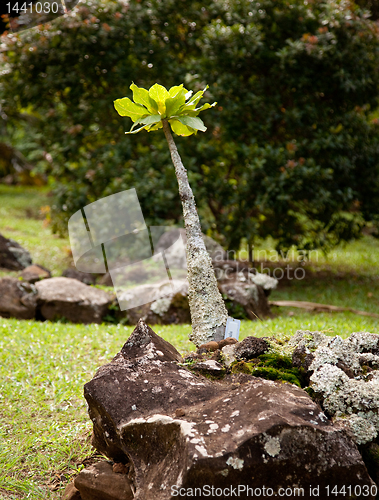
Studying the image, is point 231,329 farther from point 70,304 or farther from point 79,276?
point 79,276

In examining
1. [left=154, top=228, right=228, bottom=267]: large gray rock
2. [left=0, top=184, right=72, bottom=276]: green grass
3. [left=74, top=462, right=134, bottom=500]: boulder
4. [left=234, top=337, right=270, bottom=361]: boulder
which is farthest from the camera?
[left=0, top=184, right=72, bottom=276]: green grass

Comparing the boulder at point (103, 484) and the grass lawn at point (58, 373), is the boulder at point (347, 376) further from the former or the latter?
the boulder at point (103, 484)

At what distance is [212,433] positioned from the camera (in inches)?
70.6

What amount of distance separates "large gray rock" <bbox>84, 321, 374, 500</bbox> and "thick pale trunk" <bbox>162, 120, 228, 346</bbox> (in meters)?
0.53

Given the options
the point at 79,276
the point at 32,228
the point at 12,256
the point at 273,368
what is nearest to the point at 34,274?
the point at 79,276

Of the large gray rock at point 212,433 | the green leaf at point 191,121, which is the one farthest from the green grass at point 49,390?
the green leaf at point 191,121

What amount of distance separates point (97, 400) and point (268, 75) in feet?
23.2

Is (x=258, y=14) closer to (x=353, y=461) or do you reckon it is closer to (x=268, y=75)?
(x=268, y=75)

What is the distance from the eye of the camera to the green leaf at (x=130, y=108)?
2645 millimetres

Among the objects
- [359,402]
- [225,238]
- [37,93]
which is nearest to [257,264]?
[225,238]

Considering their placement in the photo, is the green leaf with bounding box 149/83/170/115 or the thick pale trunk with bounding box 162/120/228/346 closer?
the green leaf with bounding box 149/83/170/115

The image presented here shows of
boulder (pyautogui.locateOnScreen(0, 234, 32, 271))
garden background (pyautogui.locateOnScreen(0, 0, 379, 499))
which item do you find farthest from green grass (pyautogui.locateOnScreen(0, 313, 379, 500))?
boulder (pyautogui.locateOnScreen(0, 234, 32, 271))

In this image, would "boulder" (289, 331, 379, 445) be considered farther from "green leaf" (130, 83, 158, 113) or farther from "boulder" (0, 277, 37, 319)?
"boulder" (0, 277, 37, 319)

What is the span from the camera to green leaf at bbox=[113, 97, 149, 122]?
104 inches
